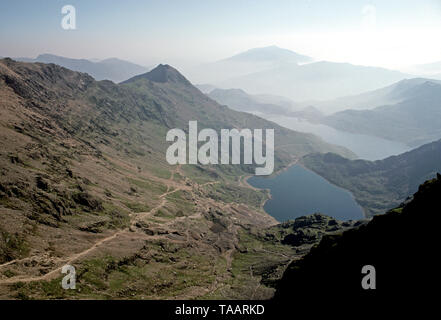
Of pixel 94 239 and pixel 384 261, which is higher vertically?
pixel 384 261

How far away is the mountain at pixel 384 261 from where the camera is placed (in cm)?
4294

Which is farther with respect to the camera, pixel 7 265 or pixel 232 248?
pixel 232 248

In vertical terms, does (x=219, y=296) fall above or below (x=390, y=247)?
below

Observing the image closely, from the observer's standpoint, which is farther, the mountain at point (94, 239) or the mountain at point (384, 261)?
the mountain at point (94, 239)

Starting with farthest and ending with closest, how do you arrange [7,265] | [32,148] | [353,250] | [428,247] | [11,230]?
[32,148], [11,230], [7,265], [353,250], [428,247]

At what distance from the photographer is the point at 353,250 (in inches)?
2437

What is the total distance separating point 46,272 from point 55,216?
38.0 m

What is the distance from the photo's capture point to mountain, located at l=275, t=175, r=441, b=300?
42938mm

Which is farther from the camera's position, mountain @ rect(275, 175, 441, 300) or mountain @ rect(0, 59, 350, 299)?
mountain @ rect(0, 59, 350, 299)

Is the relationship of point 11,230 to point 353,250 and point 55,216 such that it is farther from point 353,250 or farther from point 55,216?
point 353,250

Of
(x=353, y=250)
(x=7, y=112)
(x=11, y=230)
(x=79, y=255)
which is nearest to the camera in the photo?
(x=353, y=250)

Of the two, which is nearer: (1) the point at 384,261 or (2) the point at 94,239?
(1) the point at 384,261

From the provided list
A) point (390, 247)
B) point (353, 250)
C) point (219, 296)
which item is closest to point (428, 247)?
point (390, 247)

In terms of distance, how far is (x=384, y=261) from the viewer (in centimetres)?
5012
